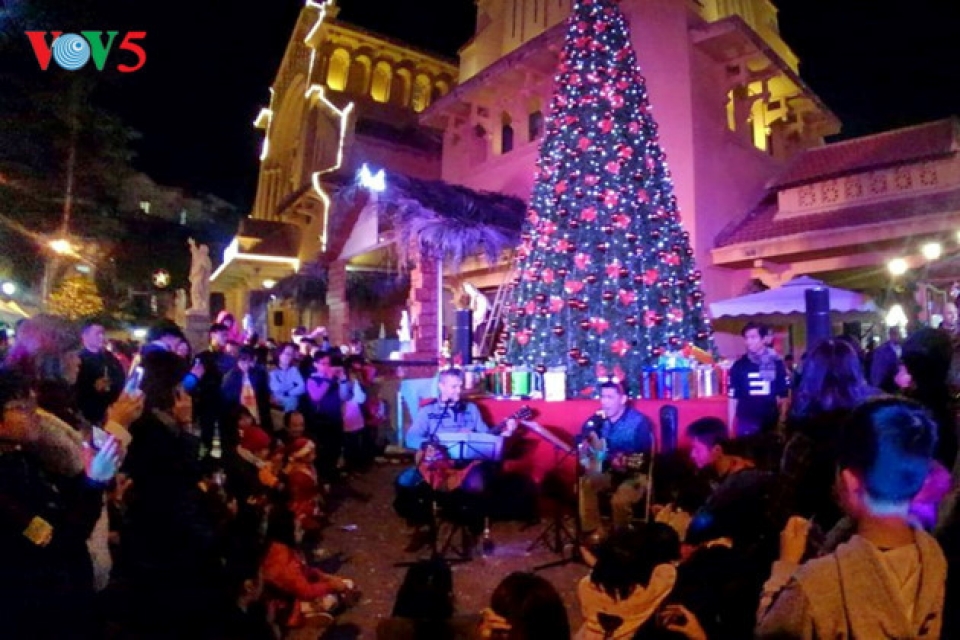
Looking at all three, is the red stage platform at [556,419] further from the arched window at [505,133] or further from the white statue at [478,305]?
the arched window at [505,133]

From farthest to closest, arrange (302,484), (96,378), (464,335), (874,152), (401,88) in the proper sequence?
(401,88) < (874,152) < (464,335) < (96,378) < (302,484)

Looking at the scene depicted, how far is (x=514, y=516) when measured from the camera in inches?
285

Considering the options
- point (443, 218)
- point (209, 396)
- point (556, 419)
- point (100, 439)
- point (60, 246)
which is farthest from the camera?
point (60, 246)

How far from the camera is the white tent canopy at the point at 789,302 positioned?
10867 millimetres

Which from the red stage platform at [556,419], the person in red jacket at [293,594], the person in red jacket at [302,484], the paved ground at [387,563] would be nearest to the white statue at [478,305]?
the red stage platform at [556,419]

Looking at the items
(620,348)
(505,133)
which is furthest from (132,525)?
(505,133)

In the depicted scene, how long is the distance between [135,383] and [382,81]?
74.7 ft

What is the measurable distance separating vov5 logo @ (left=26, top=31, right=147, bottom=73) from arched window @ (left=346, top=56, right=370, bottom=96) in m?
7.07

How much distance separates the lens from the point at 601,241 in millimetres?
9375

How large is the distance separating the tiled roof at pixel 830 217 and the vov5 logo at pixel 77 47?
15.0 meters

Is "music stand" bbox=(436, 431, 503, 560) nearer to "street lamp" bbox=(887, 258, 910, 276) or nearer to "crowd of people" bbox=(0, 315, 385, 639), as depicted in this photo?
"crowd of people" bbox=(0, 315, 385, 639)

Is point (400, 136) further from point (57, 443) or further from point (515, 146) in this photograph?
point (57, 443)

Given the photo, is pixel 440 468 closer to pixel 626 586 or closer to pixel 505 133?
pixel 626 586

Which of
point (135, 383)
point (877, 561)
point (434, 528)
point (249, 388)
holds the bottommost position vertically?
point (434, 528)
